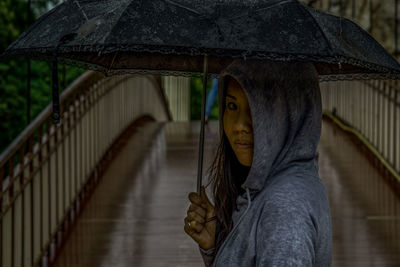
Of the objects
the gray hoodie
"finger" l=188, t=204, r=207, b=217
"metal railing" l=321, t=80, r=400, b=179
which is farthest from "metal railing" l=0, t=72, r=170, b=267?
"metal railing" l=321, t=80, r=400, b=179

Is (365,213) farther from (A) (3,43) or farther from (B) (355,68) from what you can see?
(A) (3,43)

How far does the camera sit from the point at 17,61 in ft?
39.8

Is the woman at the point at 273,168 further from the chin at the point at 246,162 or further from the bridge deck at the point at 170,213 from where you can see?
the bridge deck at the point at 170,213

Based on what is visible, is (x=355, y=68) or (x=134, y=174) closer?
(x=355, y=68)

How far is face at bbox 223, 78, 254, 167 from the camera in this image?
2.34 m

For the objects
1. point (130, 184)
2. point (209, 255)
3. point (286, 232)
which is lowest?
point (130, 184)

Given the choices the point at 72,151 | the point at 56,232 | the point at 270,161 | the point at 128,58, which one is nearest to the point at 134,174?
the point at 72,151

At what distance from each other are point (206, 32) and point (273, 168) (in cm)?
41

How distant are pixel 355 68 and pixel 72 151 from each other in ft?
17.6

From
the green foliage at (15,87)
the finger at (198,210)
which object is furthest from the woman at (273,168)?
the green foliage at (15,87)

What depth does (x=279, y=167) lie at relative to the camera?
2.24m

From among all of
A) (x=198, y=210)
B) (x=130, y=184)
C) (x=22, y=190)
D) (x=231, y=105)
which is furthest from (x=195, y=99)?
(x=231, y=105)

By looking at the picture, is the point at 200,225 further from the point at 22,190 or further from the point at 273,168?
the point at 22,190

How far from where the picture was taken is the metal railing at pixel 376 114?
381 inches
